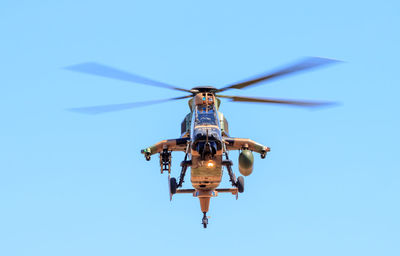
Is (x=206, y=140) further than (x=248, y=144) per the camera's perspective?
No

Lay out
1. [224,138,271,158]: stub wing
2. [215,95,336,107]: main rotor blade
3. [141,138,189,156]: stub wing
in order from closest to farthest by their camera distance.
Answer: [215,95,336,107]: main rotor blade → [141,138,189,156]: stub wing → [224,138,271,158]: stub wing

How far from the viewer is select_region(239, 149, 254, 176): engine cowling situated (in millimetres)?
33688

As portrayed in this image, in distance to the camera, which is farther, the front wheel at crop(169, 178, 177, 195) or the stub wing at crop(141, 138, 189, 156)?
the stub wing at crop(141, 138, 189, 156)

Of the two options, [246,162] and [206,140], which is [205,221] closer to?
[246,162]

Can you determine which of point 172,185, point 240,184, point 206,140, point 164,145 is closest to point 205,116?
point 206,140

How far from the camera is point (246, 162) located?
33688 mm

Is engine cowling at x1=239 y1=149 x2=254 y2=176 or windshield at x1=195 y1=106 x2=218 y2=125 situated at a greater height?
windshield at x1=195 y1=106 x2=218 y2=125

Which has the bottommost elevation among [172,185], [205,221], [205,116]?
[205,221]

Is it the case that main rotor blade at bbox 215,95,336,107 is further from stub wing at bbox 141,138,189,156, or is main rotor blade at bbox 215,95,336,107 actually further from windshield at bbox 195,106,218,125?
stub wing at bbox 141,138,189,156

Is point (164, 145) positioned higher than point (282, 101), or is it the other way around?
point (282, 101)

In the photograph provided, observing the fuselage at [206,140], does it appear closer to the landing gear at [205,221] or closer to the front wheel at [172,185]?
the front wheel at [172,185]

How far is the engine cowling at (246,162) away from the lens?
33.7 meters

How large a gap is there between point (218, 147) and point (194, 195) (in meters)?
4.15

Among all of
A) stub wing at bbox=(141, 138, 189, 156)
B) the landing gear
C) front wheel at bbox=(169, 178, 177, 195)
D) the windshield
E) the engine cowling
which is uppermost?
the windshield
